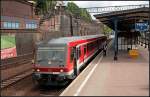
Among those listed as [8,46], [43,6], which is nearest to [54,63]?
[8,46]

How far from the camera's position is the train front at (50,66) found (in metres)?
17.0

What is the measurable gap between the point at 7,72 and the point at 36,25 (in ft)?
82.3

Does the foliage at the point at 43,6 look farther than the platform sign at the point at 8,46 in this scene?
Yes

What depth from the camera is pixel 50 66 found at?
17094mm

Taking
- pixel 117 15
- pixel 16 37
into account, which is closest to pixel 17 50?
pixel 16 37

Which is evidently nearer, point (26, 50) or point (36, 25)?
point (26, 50)

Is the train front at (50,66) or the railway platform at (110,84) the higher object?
the train front at (50,66)

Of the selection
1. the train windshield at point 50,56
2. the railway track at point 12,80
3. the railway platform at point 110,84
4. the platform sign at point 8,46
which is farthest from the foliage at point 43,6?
the train windshield at point 50,56

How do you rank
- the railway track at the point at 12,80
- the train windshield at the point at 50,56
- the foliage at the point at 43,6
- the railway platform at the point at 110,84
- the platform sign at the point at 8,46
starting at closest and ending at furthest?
the railway platform at the point at 110,84 → the train windshield at the point at 50,56 → the railway track at the point at 12,80 → the platform sign at the point at 8,46 → the foliage at the point at 43,6

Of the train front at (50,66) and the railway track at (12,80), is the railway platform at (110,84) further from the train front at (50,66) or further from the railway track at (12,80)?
the railway track at (12,80)

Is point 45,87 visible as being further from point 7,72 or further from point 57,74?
point 7,72

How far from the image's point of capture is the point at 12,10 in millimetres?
41312

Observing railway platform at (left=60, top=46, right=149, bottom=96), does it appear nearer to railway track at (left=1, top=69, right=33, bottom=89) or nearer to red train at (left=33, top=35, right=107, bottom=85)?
red train at (left=33, top=35, right=107, bottom=85)

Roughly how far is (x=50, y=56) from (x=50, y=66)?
59 centimetres
